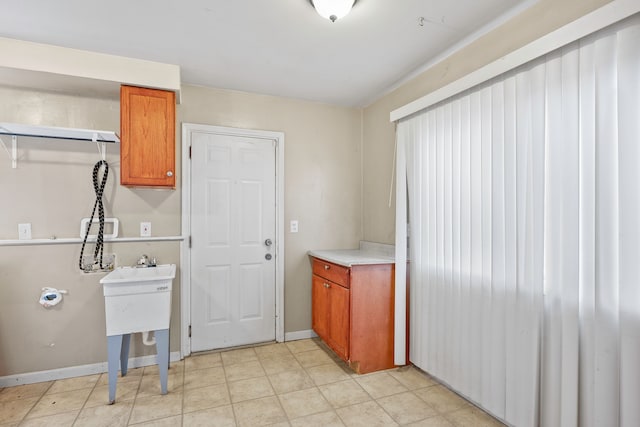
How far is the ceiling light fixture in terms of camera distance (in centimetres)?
180

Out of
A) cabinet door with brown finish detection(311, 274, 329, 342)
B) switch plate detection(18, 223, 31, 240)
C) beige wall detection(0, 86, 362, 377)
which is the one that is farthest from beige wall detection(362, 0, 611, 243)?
switch plate detection(18, 223, 31, 240)

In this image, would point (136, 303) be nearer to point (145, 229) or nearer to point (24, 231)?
point (145, 229)

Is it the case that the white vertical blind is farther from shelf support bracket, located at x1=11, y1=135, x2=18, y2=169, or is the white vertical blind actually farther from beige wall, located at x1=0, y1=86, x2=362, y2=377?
shelf support bracket, located at x1=11, y1=135, x2=18, y2=169

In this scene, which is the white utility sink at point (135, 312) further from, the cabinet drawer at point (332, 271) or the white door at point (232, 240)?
the cabinet drawer at point (332, 271)

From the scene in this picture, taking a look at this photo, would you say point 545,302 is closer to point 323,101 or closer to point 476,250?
point 476,250

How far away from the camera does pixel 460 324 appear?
7.27 ft

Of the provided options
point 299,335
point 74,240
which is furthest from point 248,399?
point 74,240

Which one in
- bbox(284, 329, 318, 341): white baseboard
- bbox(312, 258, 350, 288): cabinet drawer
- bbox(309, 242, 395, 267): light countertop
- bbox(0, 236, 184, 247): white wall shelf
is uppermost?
bbox(0, 236, 184, 247): white wall shelf

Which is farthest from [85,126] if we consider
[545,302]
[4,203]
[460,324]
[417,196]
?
[545,302]

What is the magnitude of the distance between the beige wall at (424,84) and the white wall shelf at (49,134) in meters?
2.34

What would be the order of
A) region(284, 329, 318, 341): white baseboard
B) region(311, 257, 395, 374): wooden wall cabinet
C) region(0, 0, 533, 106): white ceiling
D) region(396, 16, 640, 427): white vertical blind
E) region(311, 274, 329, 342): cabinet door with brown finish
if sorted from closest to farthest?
1. region(396, 16, 640, 427): white vertical blind
2. region(0, 0, 533, 106): white ceiling
3. region(311, 257, 395, 374): wooden wall cabinet
4. region(311, 274, 329, 342): cabinet door with brown finish
5. region(284, 329, 318, 341): white baseboard

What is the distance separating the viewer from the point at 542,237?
1.69 m

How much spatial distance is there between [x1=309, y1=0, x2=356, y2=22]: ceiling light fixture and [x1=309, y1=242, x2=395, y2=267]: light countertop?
1683 millimetres

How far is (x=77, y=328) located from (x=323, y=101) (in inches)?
119
